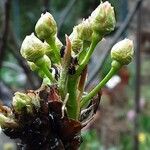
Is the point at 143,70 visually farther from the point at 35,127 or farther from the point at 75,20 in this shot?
the point at 35,127

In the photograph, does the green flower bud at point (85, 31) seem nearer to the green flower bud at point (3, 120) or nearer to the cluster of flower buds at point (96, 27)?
the cluster of flower buds at point (96, 27)

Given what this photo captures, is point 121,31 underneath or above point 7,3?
underneath

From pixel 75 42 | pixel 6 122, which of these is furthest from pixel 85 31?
pixel 6 122

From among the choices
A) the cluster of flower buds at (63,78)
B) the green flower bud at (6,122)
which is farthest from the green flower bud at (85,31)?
the green flower bud at (6,122)

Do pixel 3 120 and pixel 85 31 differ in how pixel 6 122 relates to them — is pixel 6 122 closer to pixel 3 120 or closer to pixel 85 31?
pixel 3 120

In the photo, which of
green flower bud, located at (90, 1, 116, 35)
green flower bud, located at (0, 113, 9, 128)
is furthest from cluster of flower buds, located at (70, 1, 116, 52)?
green flower bud, located at (0, 113, 9, 128)

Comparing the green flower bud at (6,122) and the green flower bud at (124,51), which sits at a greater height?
the green flower bud at (6,122)

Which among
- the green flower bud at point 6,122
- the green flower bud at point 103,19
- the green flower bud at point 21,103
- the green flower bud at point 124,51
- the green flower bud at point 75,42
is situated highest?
the green flower bud at point 103,19

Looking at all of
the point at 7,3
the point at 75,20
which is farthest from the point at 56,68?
the point at 75,20
